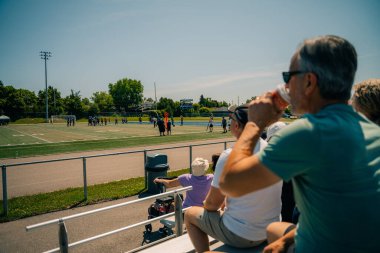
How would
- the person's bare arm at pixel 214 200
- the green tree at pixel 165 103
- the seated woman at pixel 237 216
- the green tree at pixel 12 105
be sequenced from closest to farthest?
the seated woman at pixel 237 216 < the person's bare arm at pixel 214 200 < the green tree at pixel 12 105 < the green tree at pixel 165 103

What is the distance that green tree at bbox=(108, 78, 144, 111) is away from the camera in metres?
134

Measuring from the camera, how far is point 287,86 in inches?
58.9

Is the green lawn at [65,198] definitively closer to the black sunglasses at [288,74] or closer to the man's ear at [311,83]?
the black sunglasses at [288,74]

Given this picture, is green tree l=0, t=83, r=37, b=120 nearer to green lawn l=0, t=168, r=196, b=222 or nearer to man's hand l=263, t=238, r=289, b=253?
green lawn l=0, t=168, r=196, b=222

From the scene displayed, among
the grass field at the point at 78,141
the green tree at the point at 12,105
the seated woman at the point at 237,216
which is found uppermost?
the green tree at the point at 12,105

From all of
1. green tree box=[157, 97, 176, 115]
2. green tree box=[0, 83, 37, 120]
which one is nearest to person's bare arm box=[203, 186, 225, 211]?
green tree box=[0, 83, 37, 120]

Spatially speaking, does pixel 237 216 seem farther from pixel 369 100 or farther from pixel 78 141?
pixel 78 141

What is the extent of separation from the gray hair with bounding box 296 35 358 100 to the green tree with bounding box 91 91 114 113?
132 metres

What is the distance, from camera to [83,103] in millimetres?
113062

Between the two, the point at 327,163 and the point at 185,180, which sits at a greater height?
the point at 327,163

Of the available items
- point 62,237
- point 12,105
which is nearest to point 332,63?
point 62,237

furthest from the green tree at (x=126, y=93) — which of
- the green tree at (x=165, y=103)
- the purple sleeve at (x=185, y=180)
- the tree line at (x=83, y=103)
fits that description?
the purple sleeve at (x=185, y=180)

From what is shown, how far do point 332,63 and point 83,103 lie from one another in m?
121

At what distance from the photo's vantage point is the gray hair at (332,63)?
1314 millimetres
